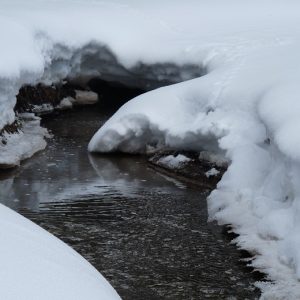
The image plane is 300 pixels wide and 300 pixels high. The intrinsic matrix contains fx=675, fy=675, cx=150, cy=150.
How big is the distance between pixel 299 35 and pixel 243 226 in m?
7.19

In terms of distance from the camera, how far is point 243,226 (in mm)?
7602

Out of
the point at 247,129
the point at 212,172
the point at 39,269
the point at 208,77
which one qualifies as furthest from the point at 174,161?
the point at 39,269

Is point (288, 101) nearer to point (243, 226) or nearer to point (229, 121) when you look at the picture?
point (229, 121)

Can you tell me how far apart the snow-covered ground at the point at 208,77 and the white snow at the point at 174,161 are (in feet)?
0.61

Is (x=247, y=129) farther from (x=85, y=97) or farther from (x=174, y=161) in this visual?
(x=85, y=97)

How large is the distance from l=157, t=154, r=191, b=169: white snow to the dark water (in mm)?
296

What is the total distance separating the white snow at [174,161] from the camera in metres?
10.5

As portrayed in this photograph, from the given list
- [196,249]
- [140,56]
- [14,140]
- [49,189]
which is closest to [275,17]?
[140,56]

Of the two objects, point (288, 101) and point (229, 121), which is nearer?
point (288, 101)

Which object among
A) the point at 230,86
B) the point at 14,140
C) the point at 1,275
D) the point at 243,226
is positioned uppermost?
the point at 1,275

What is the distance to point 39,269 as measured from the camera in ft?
9.63

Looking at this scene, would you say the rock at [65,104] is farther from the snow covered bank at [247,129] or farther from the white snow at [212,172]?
the white snow at [212,172]

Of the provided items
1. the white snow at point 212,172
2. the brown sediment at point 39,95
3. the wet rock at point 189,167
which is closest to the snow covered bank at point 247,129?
the wet rock at point 189,167

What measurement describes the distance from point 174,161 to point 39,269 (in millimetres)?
7808
